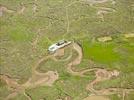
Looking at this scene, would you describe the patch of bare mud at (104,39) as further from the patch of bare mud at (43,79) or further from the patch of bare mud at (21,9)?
the patch of bare mud at (21,9)

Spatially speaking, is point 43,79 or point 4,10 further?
point 4,10

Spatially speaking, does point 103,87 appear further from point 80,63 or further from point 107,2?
point 107,2

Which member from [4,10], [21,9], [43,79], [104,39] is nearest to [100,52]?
[104,39]

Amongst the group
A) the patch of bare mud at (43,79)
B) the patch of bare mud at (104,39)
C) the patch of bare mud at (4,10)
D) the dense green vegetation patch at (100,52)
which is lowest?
the patch of bare mud at (43,79)

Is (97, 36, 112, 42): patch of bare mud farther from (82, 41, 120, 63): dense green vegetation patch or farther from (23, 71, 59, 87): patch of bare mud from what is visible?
(23, 71, 59, 87): patch of bare mud

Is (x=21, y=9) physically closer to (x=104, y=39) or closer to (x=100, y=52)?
(x=104, y=39)

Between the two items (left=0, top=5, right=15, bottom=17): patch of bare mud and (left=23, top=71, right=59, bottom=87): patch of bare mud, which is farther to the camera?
(left=0, top=5, right=15, bottom=17): patch of bare mud

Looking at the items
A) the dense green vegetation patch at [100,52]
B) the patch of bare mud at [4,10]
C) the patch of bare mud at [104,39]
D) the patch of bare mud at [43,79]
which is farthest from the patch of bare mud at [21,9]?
the patch of bare mud at [43,79]

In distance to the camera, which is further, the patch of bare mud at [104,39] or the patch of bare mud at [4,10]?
the patch of bare mud at [4,10]

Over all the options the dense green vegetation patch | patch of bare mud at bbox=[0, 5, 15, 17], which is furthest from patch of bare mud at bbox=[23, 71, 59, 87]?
patch of bare mud at bbox=[0, 5, 15, 17]

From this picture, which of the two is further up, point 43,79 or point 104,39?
point 104,39

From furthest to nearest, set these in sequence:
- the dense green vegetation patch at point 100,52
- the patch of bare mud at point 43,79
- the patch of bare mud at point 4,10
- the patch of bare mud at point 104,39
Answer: the patch of bare mud at point 4,10 < the patch of bare mud at point 104,39 < the dense green vegetation patch at point 100,52 < the patch of bare mud at point 43,79
